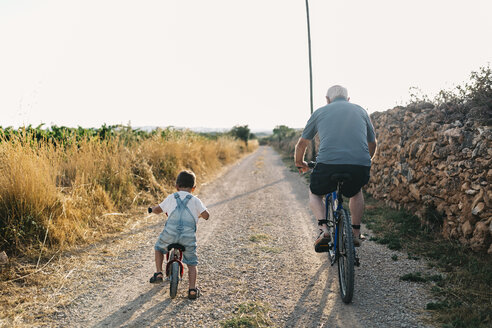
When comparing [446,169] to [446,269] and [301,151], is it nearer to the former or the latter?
[446,269]

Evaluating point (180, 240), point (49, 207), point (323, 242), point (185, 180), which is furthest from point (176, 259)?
point (49, 207)

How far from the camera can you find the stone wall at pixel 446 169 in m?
3.81

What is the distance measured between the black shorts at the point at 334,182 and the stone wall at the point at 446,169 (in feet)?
5.61

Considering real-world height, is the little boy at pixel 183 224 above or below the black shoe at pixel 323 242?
above

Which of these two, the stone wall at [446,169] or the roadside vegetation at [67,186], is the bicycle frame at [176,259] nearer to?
the roadside vegetation at [67,186]

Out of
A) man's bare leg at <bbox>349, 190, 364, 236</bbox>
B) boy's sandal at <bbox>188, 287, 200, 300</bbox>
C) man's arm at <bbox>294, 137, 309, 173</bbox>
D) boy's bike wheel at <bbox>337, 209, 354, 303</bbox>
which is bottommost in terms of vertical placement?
boy's sandal at <bbox>188, 287, 200, 300</bbox>

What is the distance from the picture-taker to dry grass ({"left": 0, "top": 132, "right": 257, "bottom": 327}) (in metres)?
3.30

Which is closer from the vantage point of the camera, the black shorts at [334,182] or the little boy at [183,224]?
the little boy at [183,224]

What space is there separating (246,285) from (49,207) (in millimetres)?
3101

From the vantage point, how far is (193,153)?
39.5 feet

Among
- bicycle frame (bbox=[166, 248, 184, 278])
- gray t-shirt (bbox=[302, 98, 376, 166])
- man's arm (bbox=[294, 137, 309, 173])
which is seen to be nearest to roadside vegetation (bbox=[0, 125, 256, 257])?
bicycle frame (bbox=[166, 248, 184, 278])

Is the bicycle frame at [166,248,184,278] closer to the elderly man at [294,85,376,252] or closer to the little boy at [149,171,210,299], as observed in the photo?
the little boy at [149,171,210,299]

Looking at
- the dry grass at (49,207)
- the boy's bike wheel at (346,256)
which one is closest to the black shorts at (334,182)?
the boy's bike wheel at (346,256)

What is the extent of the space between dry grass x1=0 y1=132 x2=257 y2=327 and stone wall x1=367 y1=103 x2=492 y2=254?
4.90 m
